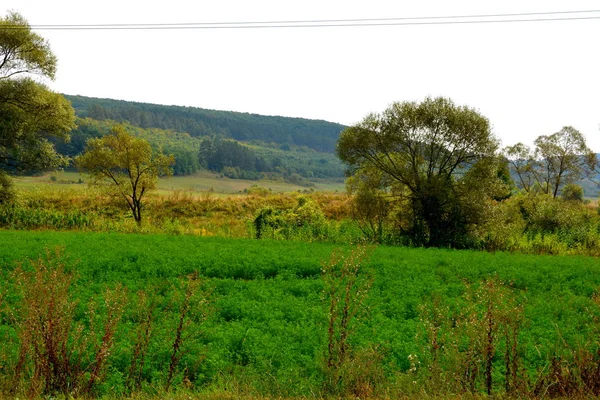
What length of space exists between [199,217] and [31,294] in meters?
39.0

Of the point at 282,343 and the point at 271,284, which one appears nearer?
the point at 282,343

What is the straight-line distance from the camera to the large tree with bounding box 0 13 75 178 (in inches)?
1266

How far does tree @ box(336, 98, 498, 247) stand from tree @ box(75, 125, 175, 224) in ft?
50.8

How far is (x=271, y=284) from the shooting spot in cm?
1571

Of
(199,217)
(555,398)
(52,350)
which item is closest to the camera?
(555,398)

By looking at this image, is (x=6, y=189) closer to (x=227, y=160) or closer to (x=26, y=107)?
(x=26, y=107)

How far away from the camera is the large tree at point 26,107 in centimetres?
3216

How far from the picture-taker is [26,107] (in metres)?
33.1

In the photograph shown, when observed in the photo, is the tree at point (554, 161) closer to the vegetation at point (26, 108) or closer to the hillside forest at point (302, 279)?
the hillside forest at point (302, 279)

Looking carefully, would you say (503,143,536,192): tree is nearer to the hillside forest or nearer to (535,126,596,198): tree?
(535,126,596,198): tree

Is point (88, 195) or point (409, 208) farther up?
point (409, 208)

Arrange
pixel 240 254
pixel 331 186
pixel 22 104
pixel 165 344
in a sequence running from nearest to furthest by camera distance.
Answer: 1. pixel 165 344
2. pixel 240 254
3. pixel 22 104
4. pixel 331 186

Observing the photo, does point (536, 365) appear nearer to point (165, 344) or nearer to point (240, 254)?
point (165, 344)

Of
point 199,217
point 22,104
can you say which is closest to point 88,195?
point 199,217
